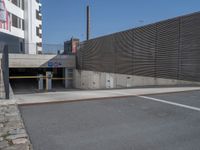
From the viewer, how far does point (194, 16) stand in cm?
1237

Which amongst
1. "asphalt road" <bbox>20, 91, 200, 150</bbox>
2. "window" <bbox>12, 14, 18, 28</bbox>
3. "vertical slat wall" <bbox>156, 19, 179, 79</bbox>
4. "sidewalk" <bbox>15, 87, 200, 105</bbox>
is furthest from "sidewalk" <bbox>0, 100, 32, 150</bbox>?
"window" <bbox>12, 14, 18, 28</bbox>

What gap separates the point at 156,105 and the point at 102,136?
2833 mm

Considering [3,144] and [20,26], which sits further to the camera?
[20,26]

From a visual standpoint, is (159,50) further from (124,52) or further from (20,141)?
(20,141)

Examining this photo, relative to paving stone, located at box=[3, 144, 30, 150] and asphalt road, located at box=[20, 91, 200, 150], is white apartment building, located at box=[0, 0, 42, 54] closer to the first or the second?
asphalt road, located at box=[20, 91, 200, 150]

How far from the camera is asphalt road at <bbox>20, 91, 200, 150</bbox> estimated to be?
10.8 ft

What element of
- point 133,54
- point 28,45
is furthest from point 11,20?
point 133,54

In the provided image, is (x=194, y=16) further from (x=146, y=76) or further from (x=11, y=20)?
(x=11, y=20)

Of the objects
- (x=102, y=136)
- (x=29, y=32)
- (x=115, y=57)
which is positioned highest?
(x=29, y=32)

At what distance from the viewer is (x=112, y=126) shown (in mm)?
4164

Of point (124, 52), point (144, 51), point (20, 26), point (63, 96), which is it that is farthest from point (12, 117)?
point (20, 26)

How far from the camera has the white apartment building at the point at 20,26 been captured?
2606cm

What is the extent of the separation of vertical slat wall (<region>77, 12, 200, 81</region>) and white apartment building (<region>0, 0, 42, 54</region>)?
40.5 feet

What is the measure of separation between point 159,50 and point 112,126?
1177 centimetres
